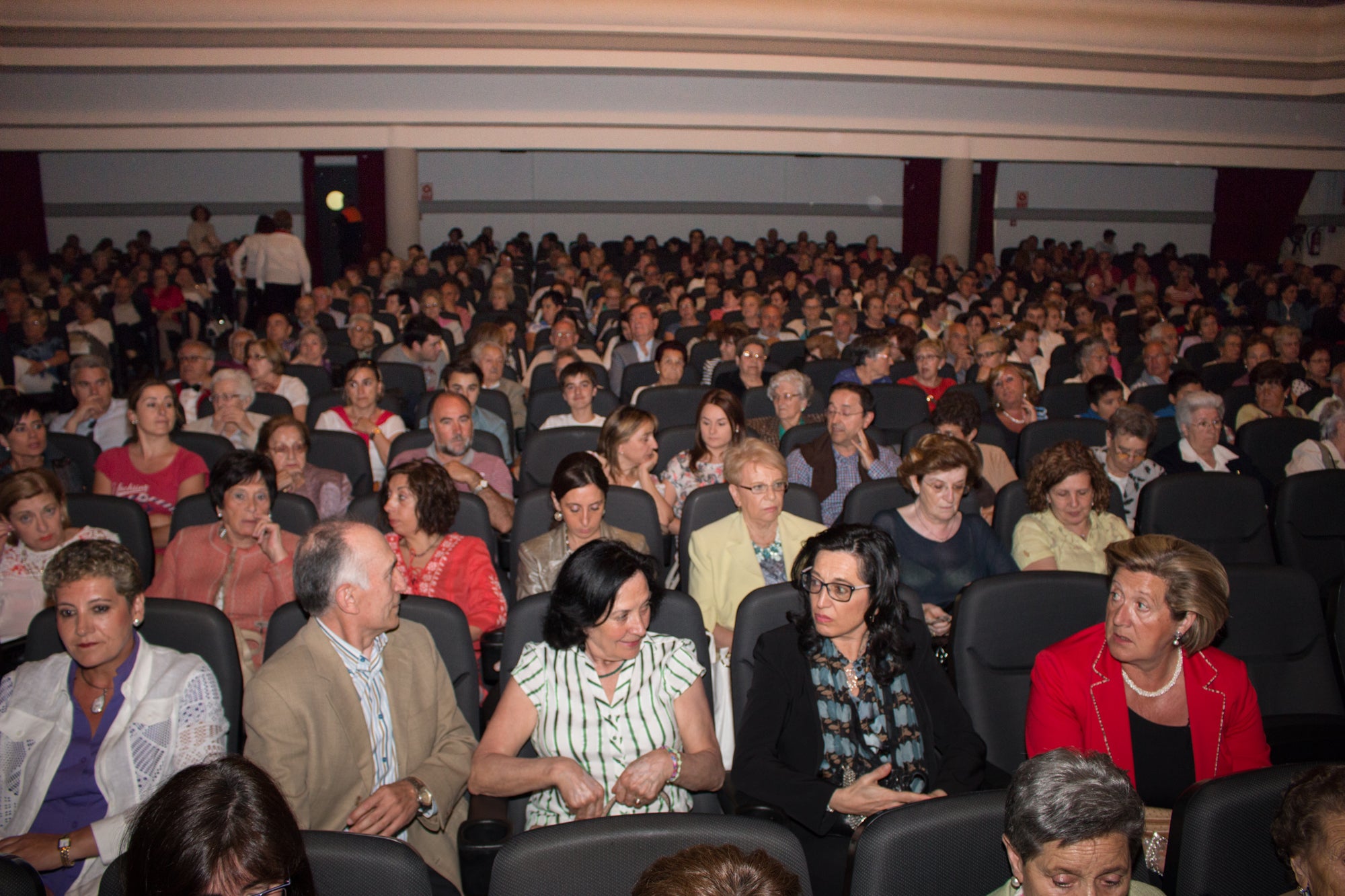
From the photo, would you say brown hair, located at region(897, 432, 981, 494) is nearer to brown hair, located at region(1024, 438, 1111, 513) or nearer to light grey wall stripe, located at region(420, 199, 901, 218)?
brown hair, located at region(1024, 438, 1111, 513)

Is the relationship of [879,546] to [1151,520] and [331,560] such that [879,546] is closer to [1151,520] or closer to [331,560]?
[331,560]

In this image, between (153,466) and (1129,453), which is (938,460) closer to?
(1129,453)

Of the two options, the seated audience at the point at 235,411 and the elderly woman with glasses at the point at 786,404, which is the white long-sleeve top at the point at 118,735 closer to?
the seated audience at the point at 235,411

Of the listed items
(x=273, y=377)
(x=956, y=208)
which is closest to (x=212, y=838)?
(x=273, y=377)

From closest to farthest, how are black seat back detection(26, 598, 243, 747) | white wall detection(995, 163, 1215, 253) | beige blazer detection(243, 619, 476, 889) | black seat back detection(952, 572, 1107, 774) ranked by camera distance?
1. beige blazer detection(243, 619, 476, 889)
2. black seat back detection(26, 598, 243, 747)
3. black seat back detection(952, 572, 1107, 774)
4. white wall detection(995, 163, 1215, 253)

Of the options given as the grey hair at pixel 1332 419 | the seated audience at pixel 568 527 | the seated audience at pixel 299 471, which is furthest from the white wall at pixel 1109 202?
the seated audience at pixel 568 527

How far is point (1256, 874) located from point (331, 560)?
2.04 meters

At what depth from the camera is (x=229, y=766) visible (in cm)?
149

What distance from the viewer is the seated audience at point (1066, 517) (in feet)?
10.8

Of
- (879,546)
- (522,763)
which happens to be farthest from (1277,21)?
(522,763)

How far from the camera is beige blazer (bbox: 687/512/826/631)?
3.18m

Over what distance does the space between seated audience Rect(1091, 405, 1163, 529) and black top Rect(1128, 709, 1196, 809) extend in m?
1.74

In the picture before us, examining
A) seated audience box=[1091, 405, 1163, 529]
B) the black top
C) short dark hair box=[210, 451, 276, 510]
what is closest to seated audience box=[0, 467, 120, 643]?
short dark hair box=[210, 451, 276, 510]

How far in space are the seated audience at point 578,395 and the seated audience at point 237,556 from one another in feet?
6.25
